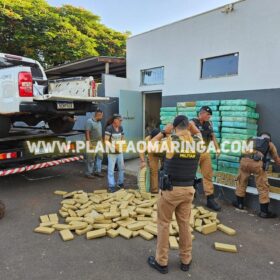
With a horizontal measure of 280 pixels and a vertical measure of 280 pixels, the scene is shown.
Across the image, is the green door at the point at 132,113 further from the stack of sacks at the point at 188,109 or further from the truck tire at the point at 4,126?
the truck tire at the point at 4,126

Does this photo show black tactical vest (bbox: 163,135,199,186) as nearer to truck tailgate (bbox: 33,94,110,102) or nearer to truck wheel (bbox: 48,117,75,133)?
truck tailgate (bbox: 33,94,110,102)

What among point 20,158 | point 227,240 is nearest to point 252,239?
point 227,240

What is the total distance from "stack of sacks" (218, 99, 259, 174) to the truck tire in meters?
4.75

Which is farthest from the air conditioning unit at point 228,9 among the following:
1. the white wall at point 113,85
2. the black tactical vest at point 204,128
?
the white wall at point 113,85

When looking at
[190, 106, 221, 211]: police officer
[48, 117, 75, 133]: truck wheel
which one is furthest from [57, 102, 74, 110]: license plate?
[190, 106, 221, 211]: police officer

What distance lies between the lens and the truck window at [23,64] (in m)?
6.79

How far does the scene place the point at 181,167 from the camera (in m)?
2.95

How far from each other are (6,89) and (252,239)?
5.38m

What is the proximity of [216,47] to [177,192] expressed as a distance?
5008 millimetres

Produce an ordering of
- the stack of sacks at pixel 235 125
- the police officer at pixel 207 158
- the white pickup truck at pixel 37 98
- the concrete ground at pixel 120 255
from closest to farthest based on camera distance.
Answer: the concrete ground at pixel 120 255, the police officer at pixel 207 158, the white pickup truck at pixel 37 98, the stack of sacks at pixel 235 125

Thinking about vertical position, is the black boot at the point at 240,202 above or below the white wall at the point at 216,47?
below

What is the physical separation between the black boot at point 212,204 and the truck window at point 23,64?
558cm

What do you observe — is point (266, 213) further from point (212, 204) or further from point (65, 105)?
point (65, 105)

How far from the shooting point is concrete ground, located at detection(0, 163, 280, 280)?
3.05 m
